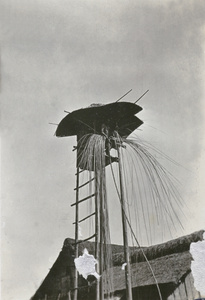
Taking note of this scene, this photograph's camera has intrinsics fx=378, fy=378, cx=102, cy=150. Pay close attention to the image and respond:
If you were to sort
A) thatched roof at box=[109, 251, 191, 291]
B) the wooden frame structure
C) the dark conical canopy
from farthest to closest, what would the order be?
the dark conical canopy
the wooden frame structure
thatched roof at box=[109, 251, 191, 291]

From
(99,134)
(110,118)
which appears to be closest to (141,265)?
(99,134)

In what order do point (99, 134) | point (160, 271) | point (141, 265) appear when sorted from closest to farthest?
point (160, 271) < point (141, 265) < point (99, 134)

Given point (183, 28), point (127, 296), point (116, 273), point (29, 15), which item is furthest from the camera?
point (29, 15)

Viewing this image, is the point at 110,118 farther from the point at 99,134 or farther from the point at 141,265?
the point at 141,265

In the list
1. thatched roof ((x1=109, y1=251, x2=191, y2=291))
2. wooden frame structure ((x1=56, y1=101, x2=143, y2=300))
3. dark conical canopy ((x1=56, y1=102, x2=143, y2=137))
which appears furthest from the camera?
dark conical canopy ((x1=56, y1=102, x2=143, y2=137))

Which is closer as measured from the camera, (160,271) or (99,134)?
(160,271)

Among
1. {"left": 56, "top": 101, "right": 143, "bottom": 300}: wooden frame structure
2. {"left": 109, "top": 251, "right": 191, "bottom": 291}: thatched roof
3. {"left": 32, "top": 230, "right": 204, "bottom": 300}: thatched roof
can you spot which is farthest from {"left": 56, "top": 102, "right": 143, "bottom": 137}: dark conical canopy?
{"left": 109, "top": 251, "right": 191, "bottom": 291}: thatched roof

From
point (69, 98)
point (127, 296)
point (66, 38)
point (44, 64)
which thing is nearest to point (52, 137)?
point (69, 98)

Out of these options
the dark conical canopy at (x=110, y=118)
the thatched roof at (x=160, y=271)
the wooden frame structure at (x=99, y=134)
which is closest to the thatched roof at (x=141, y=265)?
the thatched roof at (x=160, y=271)

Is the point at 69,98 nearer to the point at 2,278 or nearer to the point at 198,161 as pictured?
the point at 198,161

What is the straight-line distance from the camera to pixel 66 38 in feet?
11.6

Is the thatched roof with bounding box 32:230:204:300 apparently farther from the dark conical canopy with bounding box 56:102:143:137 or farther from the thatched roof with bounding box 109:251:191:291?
the dark conical canopy with bounding box 56:102:143:137

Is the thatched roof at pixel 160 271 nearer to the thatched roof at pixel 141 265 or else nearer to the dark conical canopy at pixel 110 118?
the thatched roof at pixel 141 265

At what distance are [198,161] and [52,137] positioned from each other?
1.29 m
